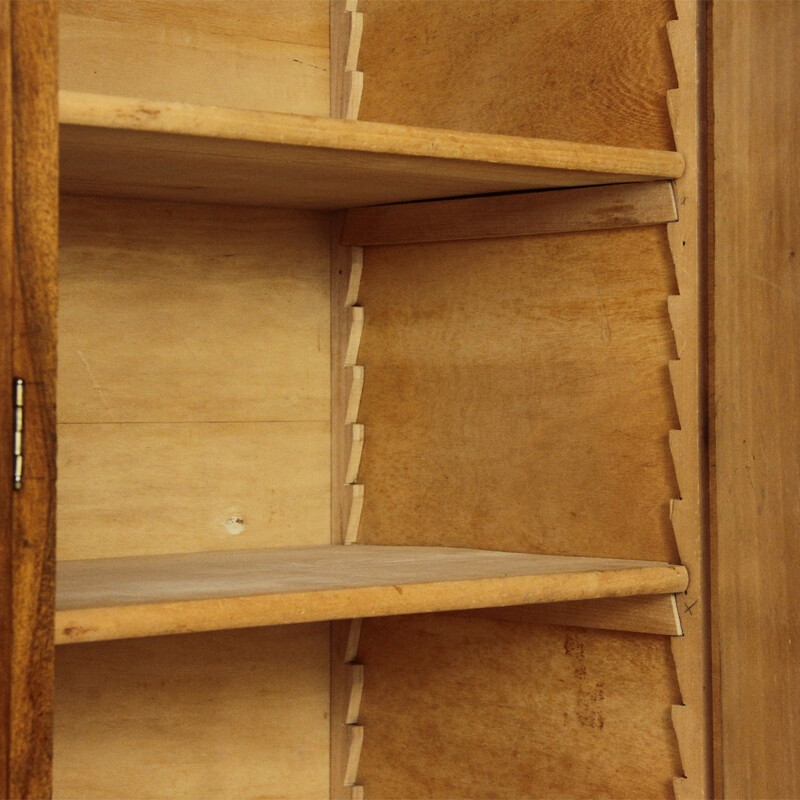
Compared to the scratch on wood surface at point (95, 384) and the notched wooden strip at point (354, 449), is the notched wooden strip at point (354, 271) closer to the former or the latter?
the notched wooden strip at point (354, 449)

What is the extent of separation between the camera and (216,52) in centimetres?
123

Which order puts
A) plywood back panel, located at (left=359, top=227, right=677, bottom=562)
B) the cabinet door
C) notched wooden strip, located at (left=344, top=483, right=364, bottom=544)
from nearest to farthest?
the cabinet door
plywood back panel, located at (left=359, top=227, right=677, bottom=562)
notched wooden strip, located at (left=344, top=483, right=364, bottom=544)

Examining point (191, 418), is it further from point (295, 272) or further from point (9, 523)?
point (9, 523)

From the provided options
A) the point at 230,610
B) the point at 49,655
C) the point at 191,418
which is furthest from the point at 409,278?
the point at 49,655

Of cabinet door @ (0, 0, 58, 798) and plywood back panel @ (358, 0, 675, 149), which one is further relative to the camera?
plywood back panel @ (358, 0, 675, 149)

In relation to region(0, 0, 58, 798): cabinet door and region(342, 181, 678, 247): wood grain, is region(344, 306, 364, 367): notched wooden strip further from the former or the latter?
region(0, 0, 58, 798): cabinet door

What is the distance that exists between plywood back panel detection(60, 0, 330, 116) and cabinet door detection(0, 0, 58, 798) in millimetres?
420

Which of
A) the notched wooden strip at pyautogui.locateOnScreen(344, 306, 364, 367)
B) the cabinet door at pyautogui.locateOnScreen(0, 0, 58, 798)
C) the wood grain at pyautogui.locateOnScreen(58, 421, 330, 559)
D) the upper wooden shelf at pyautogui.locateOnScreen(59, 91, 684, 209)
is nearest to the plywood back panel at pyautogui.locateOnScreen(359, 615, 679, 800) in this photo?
the wood grain at pyautogui.locateOnScreen(58, 421, 330, 559)

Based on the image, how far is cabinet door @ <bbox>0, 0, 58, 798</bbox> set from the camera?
2.39 feet

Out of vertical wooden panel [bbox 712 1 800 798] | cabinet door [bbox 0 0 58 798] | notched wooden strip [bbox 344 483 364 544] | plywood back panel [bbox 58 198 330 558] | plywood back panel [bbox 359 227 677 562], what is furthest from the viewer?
notched wooden strip [bbox 344 483 364 544]

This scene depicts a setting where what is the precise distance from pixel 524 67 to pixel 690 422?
0.35 m

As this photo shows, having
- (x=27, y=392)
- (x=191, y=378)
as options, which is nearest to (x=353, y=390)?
(x=191, y=378)

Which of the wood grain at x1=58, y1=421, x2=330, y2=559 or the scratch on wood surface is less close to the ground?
the scratch on wood surface

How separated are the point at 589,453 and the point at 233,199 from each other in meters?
0.40
